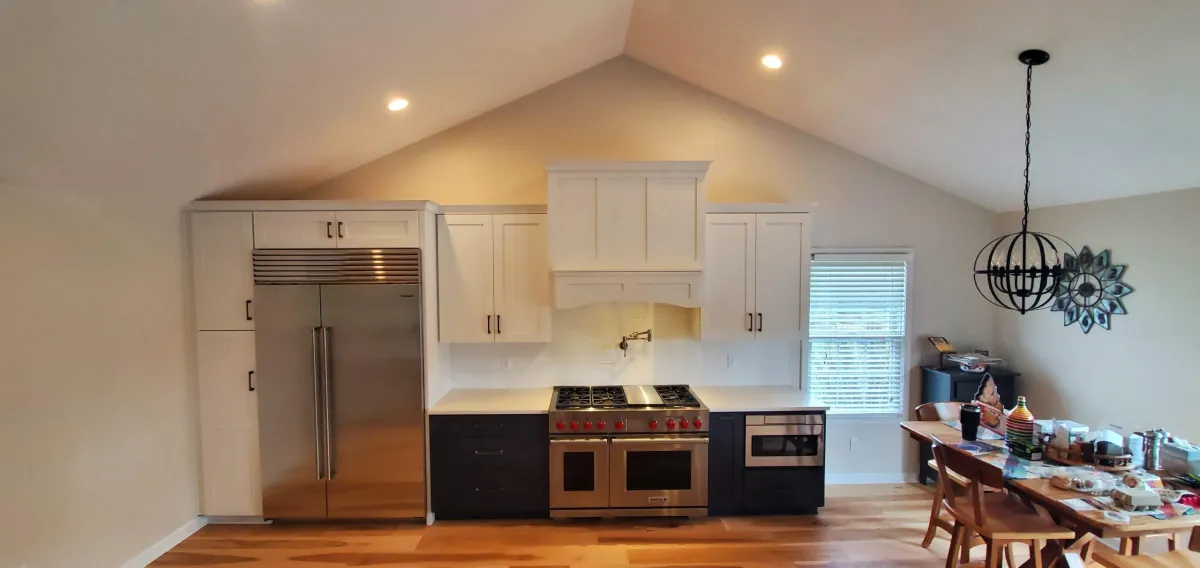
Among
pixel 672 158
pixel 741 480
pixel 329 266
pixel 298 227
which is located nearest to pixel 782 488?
pixel 741 480

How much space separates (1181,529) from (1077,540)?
862mm

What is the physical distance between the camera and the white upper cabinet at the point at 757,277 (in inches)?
148

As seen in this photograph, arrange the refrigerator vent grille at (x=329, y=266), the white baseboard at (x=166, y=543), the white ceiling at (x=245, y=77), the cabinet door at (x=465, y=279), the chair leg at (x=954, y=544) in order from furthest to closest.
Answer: the cabinet door at (x=465, y=279) → the refrigerator vent grille at (x=329, y=266) → the white baseboard at (x=166, y=543) → the chair leg at (x=954, y=544) → the white ceiling at (x=245, y=77)

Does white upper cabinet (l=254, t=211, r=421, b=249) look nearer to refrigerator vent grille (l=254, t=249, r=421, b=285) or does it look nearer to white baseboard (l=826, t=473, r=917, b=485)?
refrigerator vent grille (l=254, t=249, r=421, b=285)

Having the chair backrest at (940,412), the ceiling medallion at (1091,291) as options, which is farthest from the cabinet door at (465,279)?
the ceiling medallion at (1091,291)

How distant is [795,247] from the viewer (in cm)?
378

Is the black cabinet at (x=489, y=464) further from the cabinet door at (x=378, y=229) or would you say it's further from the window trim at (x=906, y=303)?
the window trim at (x=906, y=303)

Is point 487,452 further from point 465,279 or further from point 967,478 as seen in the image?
point 967,478

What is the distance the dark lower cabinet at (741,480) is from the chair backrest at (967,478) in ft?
2.85

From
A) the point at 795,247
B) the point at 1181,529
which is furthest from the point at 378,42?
the point at 1181,529

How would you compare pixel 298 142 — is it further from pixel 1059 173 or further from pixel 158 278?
pixel 1059 173

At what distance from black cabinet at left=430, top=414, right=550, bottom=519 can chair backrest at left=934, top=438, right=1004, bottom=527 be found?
2355 millimetres

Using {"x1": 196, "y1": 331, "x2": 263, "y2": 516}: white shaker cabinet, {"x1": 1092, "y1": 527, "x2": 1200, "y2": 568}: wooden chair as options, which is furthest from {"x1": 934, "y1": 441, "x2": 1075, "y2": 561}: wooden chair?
{"x1": 196, "y1": 331, "x2": 263, "y2": 516}: white shaker cabinet

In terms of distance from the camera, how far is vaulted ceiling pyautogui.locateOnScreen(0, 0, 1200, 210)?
1.93m
